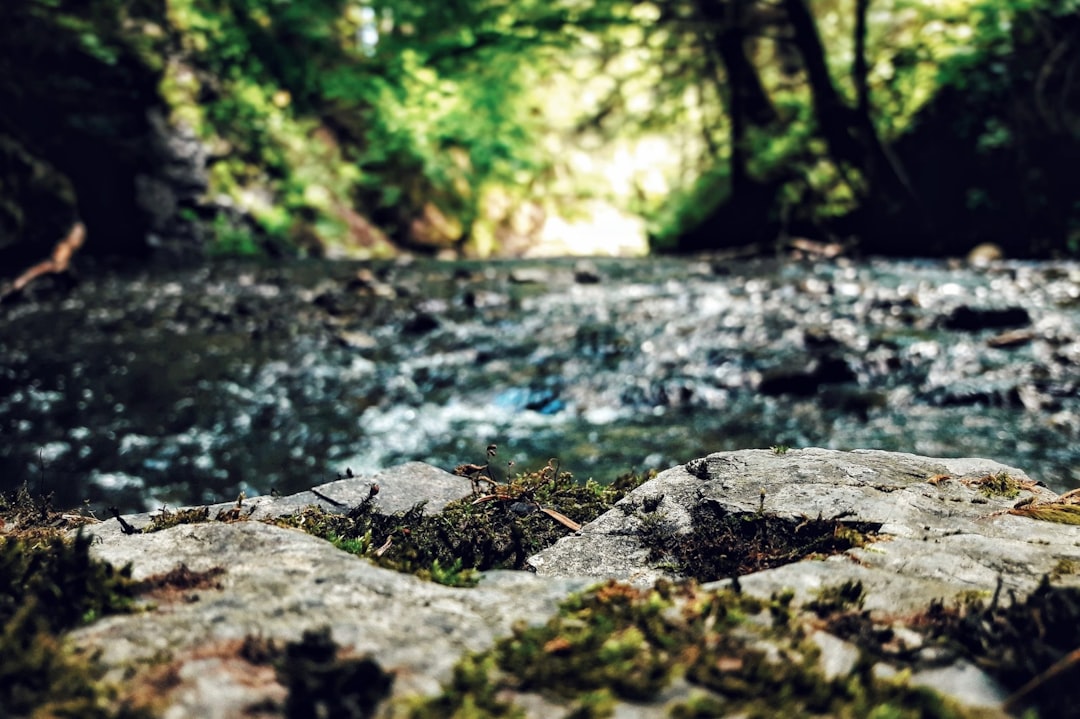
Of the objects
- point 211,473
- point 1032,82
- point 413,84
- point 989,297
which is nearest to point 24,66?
point 413,84

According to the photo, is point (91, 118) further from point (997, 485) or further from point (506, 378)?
point (997, 485)

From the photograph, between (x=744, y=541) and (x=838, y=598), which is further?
(x=744, y=541)

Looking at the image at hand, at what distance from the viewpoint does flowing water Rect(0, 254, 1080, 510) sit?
17.0 feet

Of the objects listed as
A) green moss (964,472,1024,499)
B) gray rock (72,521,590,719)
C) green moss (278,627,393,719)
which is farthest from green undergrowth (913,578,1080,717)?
green moss (278,627,393,719)

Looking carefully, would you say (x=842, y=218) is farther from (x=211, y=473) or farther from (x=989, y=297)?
(x=211, y=473)

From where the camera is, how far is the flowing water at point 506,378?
517 cm

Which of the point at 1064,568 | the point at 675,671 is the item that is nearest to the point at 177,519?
the point at 675,671

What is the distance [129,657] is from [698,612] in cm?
113

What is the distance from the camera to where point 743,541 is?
2131 mm

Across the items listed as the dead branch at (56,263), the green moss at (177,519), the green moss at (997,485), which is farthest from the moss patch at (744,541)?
the dead branch at (56,263)

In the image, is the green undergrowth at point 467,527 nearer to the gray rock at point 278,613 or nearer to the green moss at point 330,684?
the gray rock at point 278,613

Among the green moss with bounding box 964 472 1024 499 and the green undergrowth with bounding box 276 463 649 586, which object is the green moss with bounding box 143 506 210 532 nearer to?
the green undergrowth with bounding box 276 463 649 586

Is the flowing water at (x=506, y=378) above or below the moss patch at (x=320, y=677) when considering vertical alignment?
below

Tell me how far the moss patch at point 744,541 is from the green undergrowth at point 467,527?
0.40 meters
